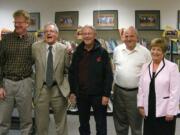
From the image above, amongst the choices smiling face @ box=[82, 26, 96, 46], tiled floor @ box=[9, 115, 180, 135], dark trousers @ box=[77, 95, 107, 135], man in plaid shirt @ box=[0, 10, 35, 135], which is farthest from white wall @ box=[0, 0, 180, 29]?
dark trousers @ box=[77, 95, 107, 135]

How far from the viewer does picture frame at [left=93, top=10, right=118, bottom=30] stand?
5.98m

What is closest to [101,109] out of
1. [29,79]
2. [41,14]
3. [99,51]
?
[99,51]

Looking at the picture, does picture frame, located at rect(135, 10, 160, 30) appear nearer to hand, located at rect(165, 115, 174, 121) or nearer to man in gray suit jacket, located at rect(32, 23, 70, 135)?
man in gray suit jacket, located at rect(32, 23, 70, 135)

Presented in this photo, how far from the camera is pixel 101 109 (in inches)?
134

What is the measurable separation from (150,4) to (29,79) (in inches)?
125

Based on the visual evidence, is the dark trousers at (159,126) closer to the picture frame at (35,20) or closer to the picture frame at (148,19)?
the picture frame at (148,19)

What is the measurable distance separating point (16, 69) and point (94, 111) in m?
0.97

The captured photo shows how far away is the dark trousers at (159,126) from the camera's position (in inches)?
117

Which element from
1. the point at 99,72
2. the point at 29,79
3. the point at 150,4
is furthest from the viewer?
the point at 150,4

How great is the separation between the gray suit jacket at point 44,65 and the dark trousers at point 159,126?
3.18 ft

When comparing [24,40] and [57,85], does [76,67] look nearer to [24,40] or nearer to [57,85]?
[57,85]

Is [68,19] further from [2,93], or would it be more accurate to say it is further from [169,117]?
[169,117]

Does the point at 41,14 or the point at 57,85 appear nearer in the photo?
the point at 57,85

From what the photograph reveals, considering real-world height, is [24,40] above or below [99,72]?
above
